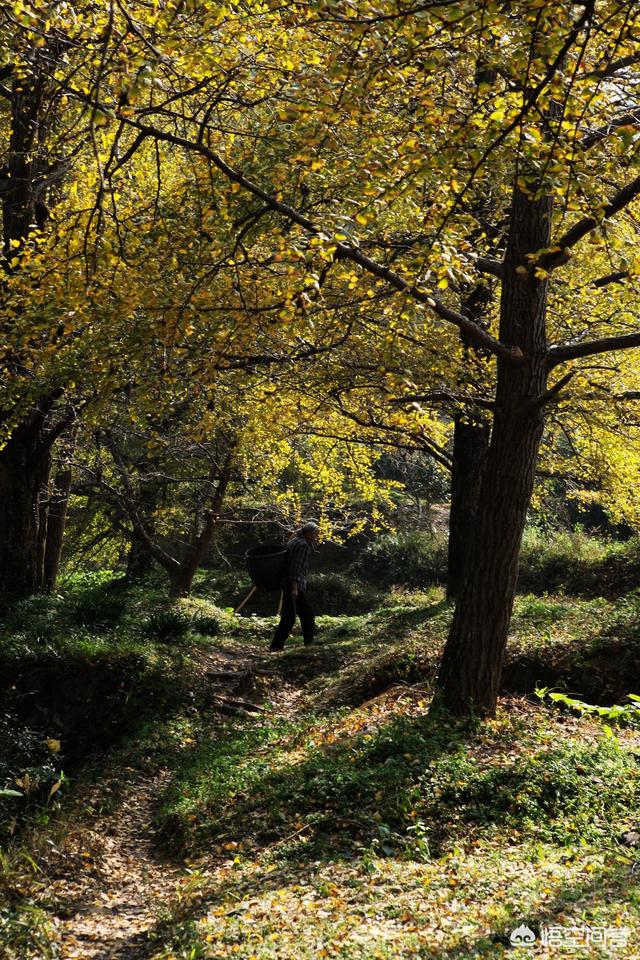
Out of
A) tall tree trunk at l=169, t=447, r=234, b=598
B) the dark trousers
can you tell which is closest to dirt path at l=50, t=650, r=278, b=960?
the dark trousers

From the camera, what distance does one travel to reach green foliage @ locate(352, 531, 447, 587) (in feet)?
74.9

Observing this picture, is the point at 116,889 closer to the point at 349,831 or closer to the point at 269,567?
the point at 349,831

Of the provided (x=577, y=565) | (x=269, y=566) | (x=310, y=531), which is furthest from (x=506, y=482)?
(x=577, y=565)

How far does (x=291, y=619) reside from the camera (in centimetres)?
1232

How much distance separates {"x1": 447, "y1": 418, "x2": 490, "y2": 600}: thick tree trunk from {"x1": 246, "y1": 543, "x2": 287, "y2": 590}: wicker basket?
8.92 feet

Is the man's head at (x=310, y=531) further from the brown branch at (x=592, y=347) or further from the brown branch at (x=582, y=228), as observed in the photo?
the brown branch at (x=582, y=228)

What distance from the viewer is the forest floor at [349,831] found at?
13.9ft

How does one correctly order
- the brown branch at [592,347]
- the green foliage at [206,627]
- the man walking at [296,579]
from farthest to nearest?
the green foliage at [206,627]
the man walking at [296,579]
the brown branch at [592,347]

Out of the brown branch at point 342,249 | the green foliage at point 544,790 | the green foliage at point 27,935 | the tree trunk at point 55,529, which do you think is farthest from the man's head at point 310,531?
the green foliage at point 27,935

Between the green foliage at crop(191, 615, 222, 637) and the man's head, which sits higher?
the man's head

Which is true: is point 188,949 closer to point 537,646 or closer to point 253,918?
point 253,918

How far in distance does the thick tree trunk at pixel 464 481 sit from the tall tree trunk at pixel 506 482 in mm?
5534

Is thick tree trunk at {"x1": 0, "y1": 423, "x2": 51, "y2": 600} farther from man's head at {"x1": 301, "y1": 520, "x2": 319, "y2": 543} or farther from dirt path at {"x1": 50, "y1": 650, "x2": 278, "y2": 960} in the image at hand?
dirt path at {"x1": 50, "y1": 650, "x2": 278, "y2": 960}

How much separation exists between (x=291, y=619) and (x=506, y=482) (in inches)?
241
